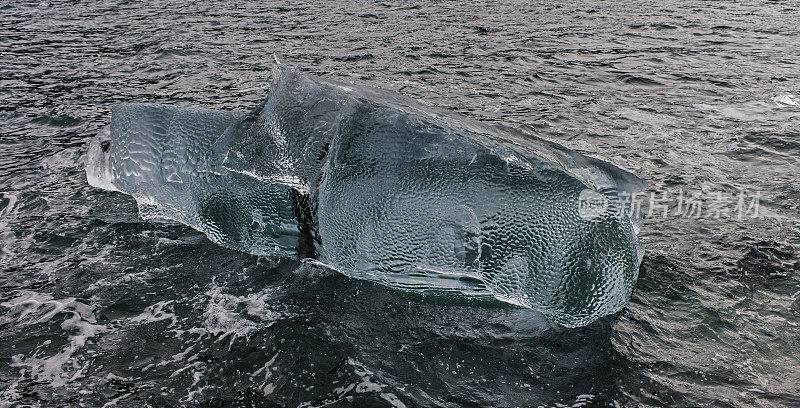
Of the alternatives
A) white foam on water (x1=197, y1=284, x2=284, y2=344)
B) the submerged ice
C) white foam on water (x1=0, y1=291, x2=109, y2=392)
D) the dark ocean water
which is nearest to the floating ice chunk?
the dark ocean water

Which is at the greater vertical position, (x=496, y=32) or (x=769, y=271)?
(x=496, y=32)

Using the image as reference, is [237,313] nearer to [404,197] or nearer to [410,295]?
[410,295]

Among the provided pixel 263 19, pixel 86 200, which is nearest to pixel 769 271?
pixel 86 200

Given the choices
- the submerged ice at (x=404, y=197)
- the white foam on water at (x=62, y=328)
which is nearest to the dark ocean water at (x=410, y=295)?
the white foam on water at (x=62, y=328)

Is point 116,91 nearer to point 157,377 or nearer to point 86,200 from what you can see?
point 86,200

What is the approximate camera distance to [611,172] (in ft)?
13.4

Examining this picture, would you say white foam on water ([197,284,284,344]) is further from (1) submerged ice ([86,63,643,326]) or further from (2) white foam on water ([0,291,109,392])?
(2) white foam on water ([0,291,109,392])

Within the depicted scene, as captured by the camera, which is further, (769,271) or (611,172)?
(769,271)

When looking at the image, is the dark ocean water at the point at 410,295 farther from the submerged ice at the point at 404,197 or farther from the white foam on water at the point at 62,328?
the submerged ice at the point at 404,197

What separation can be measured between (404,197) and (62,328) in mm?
2296

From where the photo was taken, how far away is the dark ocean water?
3516 mm

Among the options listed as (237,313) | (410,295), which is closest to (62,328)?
(237,313)

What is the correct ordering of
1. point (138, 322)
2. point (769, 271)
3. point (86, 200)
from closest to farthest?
point (138, 322) < point (769, 271) < point (86, 200)

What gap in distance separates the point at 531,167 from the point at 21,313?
11.1 feet
